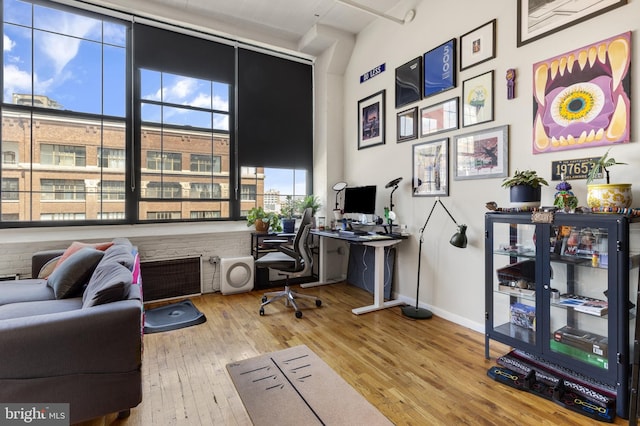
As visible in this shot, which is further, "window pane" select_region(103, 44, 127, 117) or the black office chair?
"window pane" select_region(103, 44, 127, 117)

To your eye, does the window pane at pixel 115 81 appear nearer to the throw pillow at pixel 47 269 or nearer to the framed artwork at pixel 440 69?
the throw pillow at pixel 47 269

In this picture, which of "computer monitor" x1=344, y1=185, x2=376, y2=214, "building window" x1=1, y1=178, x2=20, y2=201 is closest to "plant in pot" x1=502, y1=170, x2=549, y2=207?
"computer monitor" x1=344, y1=185, x2=376, y2=214

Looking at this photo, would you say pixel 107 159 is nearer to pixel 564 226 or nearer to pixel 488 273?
pixel 488 273

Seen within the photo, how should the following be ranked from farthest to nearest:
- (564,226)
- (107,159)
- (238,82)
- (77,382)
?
(238,82)
(107,159)
(564,226)
(77,382)

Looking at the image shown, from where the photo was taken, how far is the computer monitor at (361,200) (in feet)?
13.5

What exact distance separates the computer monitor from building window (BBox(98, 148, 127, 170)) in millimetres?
2926

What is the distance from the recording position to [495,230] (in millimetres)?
2596

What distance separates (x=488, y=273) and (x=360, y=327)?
130 centimetres

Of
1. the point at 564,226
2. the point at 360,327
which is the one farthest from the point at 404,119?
the point at 360,327

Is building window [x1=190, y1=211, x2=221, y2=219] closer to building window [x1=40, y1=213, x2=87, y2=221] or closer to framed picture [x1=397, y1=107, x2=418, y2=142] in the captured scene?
building window [x1=40, y1=213, x2=87, y2=221]

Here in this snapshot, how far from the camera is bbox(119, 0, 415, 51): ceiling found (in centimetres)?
402

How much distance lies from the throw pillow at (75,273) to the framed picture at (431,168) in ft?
10.5

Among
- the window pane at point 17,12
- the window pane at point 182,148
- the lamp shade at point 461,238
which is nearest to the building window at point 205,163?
the window pane at point 182,148

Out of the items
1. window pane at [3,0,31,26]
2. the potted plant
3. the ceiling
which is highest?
the ceiling
